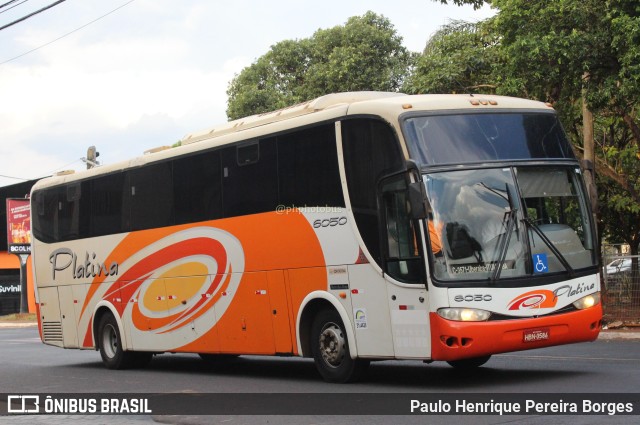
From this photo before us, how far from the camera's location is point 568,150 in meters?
13.2

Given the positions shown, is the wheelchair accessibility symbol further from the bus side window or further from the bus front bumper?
the bus side window

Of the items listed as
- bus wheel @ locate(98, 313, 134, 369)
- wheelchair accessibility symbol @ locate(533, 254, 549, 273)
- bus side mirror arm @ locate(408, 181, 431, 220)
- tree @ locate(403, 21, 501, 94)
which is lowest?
bus wheel @ locate(98, 313, 134, 369)

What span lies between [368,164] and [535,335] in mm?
2933

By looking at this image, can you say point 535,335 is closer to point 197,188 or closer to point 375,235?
point 375,235

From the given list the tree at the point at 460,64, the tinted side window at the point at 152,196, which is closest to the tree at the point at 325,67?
the tree at the point at 460,64

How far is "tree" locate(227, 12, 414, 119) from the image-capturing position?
154 feet

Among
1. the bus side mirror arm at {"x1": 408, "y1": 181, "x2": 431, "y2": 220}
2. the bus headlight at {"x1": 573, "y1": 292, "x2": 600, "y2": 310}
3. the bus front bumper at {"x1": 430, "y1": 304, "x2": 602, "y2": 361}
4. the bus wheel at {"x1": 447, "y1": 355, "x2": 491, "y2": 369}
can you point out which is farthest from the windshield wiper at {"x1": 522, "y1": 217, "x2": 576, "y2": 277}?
the bus wheel at {"x1": 447, "y1": 355, "x2": 491, "y2": 369}

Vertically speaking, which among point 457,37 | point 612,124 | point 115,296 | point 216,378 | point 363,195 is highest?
point 457,37

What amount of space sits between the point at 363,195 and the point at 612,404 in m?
4.29

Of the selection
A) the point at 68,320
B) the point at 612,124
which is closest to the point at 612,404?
the point at 68,320

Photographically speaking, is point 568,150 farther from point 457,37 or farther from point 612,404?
point 457,37

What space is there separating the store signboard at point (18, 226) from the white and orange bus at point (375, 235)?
38.5 m

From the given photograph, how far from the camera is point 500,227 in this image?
12039 mm

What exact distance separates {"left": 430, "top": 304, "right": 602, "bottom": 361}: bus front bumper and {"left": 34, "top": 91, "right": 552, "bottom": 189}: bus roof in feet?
8.78
